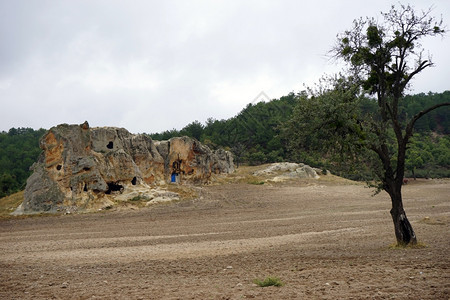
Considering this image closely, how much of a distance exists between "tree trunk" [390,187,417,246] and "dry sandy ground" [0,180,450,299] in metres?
0.55

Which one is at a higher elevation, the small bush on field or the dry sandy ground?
the small bush on field

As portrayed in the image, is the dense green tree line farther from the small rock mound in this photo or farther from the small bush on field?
the small bush on field

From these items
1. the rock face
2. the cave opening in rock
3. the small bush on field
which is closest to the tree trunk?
the small bush on field

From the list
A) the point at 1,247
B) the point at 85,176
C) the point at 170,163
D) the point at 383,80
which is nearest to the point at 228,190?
the point at 170,163

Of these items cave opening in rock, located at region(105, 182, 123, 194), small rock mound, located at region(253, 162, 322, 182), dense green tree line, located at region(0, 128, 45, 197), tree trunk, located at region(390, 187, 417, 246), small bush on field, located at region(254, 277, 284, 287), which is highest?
dense green tree line, located at region(0, 128, 45, 197)

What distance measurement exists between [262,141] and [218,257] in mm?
73921

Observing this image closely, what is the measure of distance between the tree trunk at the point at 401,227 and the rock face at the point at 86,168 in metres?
23.0

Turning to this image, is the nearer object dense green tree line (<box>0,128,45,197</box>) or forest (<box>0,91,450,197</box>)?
dense green tree line (<box>0,128,45,197</box>)

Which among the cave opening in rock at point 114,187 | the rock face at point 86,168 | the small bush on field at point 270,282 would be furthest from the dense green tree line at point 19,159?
the small bush on field at point 270,282

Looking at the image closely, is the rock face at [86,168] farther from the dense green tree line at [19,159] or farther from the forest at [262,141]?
the forest at [262,141]

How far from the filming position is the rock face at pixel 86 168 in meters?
28.0

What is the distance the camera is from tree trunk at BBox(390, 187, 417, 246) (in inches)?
458

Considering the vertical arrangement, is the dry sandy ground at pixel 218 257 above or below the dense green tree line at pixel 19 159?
below

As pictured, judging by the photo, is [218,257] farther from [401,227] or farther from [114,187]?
[114,187]
